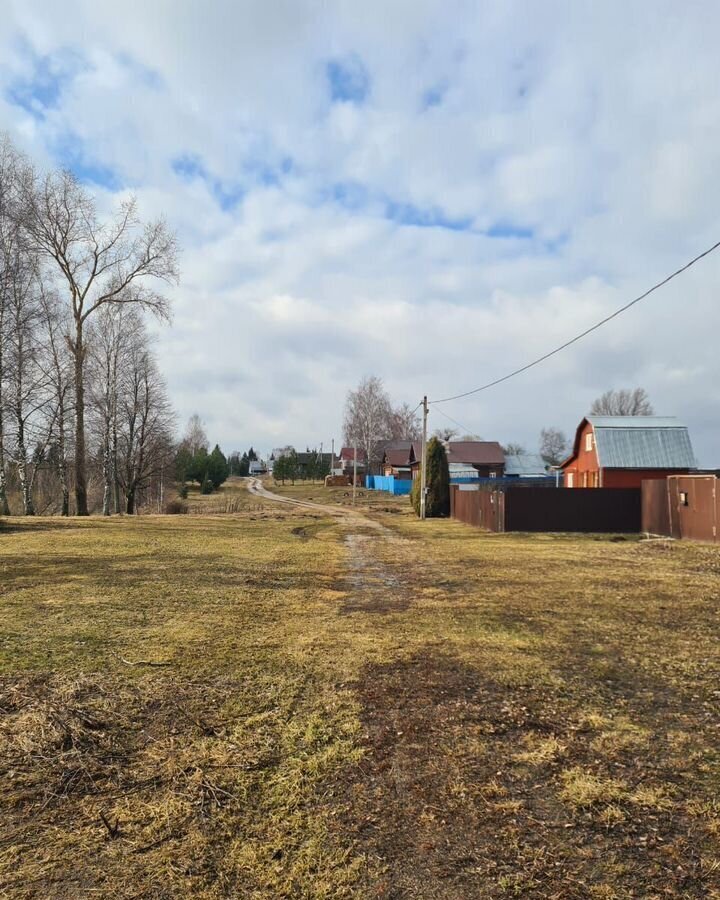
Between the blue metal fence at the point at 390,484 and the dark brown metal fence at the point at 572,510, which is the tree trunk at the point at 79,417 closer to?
the dark brown metal fence at the point at 572,510

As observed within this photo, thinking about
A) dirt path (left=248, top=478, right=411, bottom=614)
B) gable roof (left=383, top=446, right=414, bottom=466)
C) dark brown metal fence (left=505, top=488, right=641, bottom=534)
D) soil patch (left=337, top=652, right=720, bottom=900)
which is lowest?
dirt path (left=248, top=478, right=411, bottom=614)

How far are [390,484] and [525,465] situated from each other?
1504 centimetres

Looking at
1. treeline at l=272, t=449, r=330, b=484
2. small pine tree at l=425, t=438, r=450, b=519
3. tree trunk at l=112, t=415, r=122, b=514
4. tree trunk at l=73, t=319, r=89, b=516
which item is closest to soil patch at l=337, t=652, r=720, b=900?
small pine tree at l=425, t=438, r=450, b=519

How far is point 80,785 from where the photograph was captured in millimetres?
2729

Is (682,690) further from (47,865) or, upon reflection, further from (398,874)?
(47,865)

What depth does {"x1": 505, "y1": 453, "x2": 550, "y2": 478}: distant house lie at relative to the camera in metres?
58.9

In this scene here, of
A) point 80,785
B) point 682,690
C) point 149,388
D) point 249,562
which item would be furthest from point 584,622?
point 149,388

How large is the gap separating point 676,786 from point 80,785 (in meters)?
2.79

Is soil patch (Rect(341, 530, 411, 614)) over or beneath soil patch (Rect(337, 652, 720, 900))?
beneath

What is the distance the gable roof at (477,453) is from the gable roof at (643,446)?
32.9 metres

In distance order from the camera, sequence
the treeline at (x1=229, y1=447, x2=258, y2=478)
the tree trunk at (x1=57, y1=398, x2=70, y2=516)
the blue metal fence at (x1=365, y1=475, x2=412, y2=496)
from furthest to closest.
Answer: the treeline at (x1=229, y1=447, x2=258, y2=478), the blue metal fence at (x1=365, y1=475, x2=412, y2=496), the tree trunk at (x1=57, y1=398, x2=70, y2=516)

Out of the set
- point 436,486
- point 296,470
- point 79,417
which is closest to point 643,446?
point 436,486

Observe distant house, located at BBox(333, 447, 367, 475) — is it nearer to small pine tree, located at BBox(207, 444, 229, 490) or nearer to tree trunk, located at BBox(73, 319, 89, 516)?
small pine tree, located at BBox(207, 444, 229, 490)

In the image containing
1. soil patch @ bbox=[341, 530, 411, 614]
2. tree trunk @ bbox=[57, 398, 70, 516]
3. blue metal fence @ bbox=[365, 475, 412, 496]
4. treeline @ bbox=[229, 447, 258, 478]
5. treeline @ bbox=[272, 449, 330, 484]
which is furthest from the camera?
treeline @ bbox=[229, 447, 258, 478]
